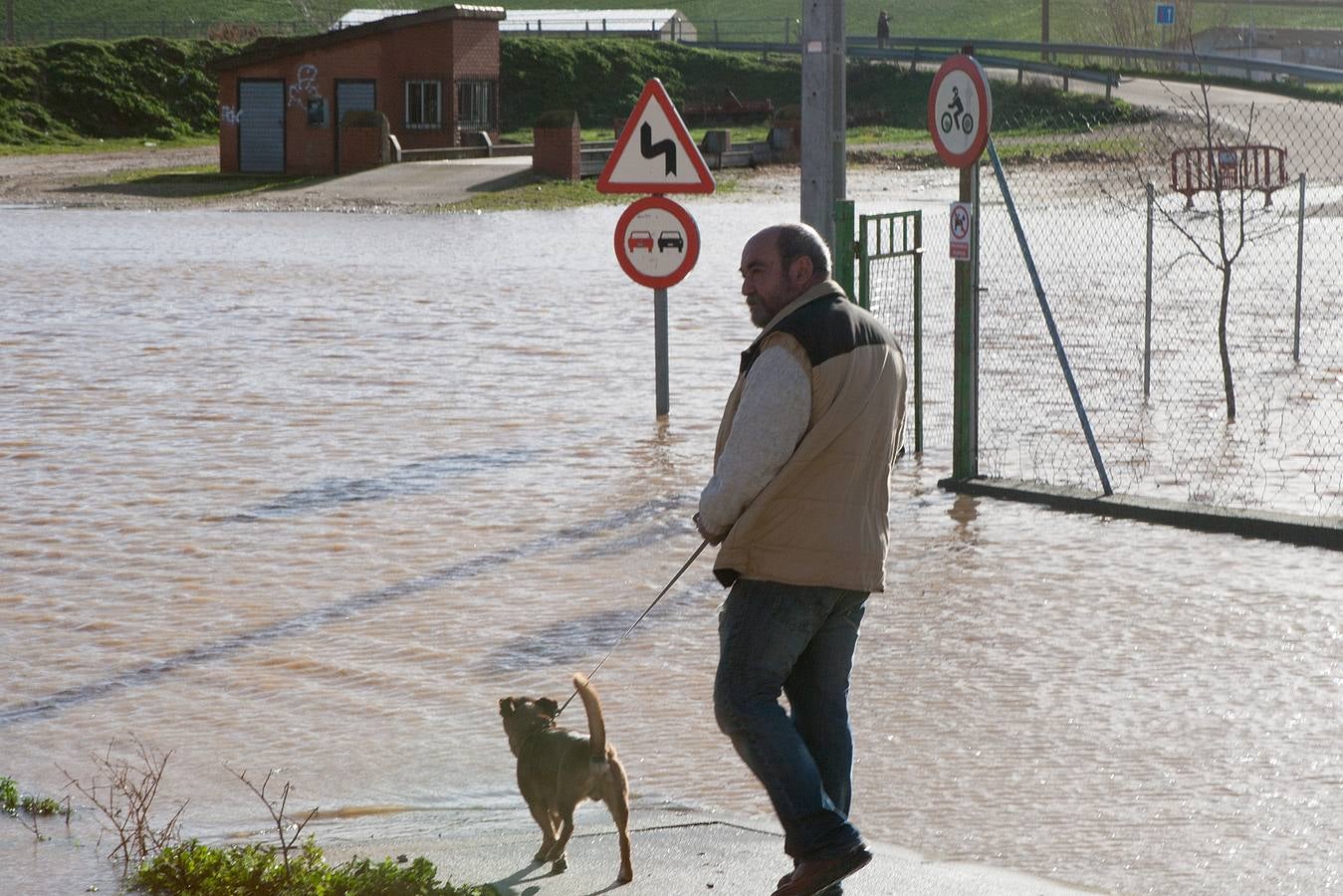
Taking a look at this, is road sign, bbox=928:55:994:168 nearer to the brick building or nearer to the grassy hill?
the brick building

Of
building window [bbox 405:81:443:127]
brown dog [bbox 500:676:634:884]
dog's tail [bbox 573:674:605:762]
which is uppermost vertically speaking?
building window [bbox 405:81:443:127]

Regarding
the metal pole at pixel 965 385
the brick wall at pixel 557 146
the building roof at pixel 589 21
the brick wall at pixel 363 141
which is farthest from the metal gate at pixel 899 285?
the building roof at pixel 589 21

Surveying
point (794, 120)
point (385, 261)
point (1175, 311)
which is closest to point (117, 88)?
point (794, 120)

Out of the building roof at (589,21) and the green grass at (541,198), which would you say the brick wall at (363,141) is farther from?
the building roof at (589,21)

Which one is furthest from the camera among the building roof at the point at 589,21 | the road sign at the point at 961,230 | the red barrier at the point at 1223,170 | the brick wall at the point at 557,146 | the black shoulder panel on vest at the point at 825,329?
the building roof at the point at 589,21

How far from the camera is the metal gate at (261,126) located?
42094 millimetres

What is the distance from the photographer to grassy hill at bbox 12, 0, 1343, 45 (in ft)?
262

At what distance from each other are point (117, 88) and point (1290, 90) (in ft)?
117

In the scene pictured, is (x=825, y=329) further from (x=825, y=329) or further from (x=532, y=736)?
(x=532, y=736)

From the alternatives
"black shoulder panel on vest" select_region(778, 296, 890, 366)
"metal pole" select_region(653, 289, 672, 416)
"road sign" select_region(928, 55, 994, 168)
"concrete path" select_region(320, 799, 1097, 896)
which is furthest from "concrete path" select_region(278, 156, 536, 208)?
"black shoulder panel on vest" select_region(778, 296, 890, 366)

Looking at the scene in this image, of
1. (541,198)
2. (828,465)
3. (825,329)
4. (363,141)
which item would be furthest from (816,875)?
(363,141)

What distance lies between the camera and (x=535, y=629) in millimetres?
6945

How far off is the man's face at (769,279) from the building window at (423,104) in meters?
42.2

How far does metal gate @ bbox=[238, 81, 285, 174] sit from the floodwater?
29.2 meters
